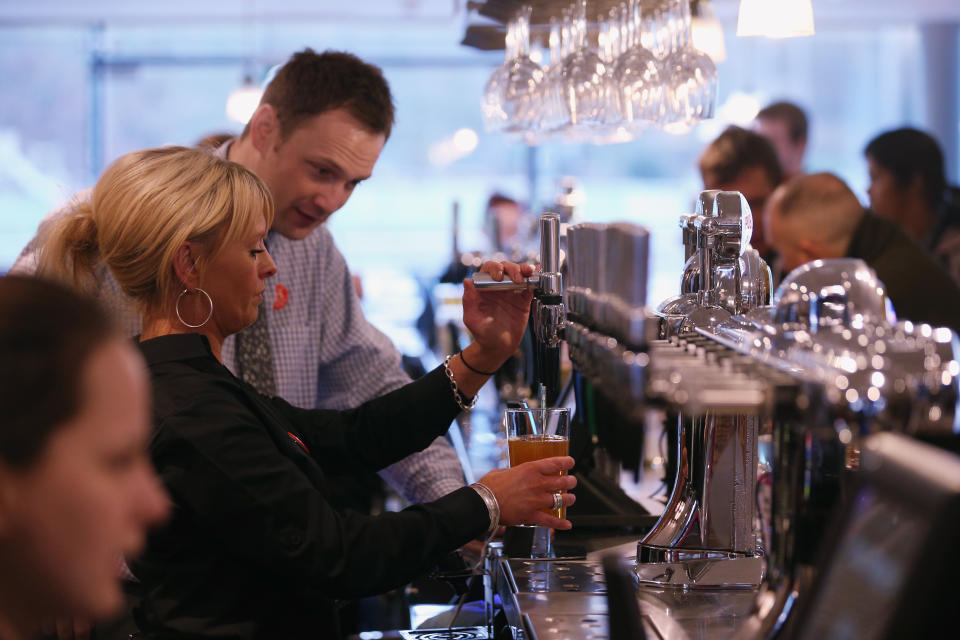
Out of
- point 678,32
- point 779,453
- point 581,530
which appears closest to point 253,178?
point 581,530

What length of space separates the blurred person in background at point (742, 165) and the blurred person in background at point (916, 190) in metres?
0.66

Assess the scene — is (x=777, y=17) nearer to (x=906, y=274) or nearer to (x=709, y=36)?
(x=906, y=274)

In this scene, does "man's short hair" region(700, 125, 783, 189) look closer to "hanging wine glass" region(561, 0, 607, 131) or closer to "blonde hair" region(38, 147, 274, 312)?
"hanging wine glass" region(561, 0, 607, 131)

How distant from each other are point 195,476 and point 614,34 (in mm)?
1544

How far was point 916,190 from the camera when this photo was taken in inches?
174

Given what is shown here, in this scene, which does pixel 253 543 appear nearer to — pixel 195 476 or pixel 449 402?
pixel 195 476

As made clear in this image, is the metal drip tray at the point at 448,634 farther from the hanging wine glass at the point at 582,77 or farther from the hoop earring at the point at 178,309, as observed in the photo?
the hanging wine glass at the point at 582,77

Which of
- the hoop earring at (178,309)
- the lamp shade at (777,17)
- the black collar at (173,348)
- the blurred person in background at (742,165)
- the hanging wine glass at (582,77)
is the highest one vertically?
the lamp shade at (777,17)

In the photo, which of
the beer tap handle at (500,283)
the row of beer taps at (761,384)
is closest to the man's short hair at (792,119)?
the beer tap handle at (500,283)

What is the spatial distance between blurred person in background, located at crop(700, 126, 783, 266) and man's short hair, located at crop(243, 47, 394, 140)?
5.70 feet

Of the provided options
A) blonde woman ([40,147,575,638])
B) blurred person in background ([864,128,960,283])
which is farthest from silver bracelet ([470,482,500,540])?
blurred person in background ([864,128,960,283])

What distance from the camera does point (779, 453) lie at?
1099mm

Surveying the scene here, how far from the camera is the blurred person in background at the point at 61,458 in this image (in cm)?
79

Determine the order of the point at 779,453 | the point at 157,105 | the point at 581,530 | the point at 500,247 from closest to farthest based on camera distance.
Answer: the point at 779,453 < the point at 581,530 < the point at 500,247 < the point at 157,105
